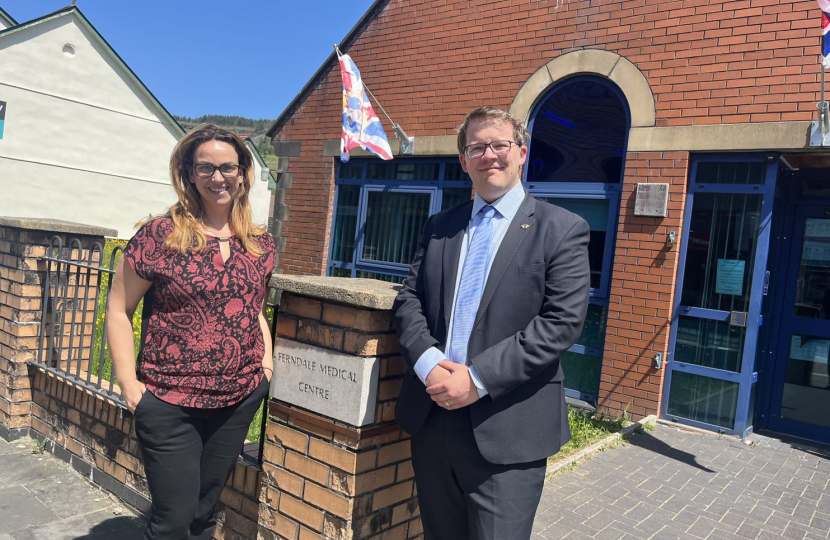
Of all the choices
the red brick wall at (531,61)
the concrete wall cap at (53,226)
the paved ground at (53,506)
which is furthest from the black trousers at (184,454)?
the red brick wall at (531,61)

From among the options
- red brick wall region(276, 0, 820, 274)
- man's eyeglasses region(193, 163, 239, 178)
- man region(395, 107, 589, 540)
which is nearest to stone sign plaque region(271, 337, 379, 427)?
man region(395, 107, 589, 540)

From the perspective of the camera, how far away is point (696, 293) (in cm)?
616

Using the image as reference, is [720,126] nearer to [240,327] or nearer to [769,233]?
[769,233]

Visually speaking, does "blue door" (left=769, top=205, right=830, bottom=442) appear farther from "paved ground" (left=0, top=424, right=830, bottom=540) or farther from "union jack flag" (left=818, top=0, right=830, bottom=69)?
"union jack flag" (left=818, top=0, right=830, bottom=69)

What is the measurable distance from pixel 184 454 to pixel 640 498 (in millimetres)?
3297

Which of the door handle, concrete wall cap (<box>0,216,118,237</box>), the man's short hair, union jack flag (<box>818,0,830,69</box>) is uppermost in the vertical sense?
union jack flag (<box>818,0,830,69</box>)

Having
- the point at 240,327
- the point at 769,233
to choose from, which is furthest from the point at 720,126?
the point at 240,327

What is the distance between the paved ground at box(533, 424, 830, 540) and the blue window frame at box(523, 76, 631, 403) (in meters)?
1.22

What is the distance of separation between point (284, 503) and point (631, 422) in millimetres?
4541

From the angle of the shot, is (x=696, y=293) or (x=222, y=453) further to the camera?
(x=696, y=293)

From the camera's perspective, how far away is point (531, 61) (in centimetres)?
715

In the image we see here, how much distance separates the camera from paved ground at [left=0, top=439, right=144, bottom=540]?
10.4ft

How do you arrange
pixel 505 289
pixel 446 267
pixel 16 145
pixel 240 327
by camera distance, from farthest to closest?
pixel 16 145 → pixel 240 327 → pixel 446 267 → pixel 505 289

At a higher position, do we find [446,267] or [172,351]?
[446,267]
